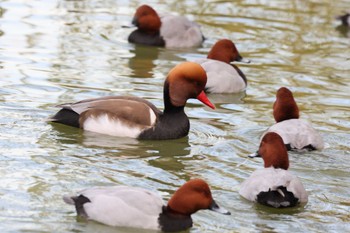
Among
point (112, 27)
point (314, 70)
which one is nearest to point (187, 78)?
point (314, 70)

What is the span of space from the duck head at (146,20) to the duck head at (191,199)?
784cm

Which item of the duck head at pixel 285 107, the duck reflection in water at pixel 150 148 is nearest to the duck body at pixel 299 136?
the duck head at pixel 285 107

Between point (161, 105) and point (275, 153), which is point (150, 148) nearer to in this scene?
point (161, 105)

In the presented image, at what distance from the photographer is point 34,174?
28.3 feet

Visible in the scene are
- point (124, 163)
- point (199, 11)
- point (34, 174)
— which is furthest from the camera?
point (199, 11)

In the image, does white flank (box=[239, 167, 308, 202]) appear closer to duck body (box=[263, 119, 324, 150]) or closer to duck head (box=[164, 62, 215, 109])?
duck body (box=[263, 119, 324, 150])

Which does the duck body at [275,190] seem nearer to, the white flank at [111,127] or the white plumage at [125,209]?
the white plumage at [125,209]

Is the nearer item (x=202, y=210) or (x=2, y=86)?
(x=202, y=210)

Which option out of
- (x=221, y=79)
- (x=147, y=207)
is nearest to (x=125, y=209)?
(x=147, y=207)

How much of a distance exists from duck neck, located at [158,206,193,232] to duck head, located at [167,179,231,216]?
29 mm

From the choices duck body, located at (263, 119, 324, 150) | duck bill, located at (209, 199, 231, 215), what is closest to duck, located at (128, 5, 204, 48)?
duck body, located at (263, 119, 324, 150)

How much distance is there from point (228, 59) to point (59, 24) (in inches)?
134

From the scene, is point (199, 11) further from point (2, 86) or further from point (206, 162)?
point (206, 162)

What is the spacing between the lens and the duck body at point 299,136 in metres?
9.70
